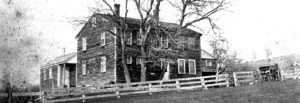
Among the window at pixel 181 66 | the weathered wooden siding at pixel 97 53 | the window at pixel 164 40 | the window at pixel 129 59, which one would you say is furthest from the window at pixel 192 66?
the weathered wooden siding at pixel 97 53

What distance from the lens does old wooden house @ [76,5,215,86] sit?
33.8 m

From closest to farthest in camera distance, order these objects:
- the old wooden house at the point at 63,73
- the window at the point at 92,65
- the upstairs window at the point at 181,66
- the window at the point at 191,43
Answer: the window at the point at 92,65
the upstairs window at the point at 181,66
the window at the point at 191,43
the old wooden house at the point at 63,73

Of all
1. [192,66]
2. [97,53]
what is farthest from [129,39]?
[192,66]

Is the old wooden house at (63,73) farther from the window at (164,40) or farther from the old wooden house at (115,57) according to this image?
the window at (164,40)

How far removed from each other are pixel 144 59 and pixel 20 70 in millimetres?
18598

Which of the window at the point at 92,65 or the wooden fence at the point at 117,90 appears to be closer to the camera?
the wooden fence at the point at 117,90

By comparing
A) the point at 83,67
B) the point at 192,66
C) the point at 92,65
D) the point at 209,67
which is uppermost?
the point at 92,65

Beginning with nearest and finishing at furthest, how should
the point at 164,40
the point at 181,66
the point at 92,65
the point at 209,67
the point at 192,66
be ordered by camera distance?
1. the point at 164,40
2. the point at 92,65
3. the point at 181,66
4. the point at 192,66
5. the point at 209,67

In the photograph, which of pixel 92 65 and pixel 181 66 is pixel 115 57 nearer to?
pixel 92 65

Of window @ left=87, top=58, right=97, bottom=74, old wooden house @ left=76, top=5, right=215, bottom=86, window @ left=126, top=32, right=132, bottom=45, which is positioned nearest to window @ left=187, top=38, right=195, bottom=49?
old wooden house @ left=76, top=5, right=215, bottom=86

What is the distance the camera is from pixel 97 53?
36344mm

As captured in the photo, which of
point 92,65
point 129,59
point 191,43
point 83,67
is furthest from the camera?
point 191,43

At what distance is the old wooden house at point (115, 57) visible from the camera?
3375cm

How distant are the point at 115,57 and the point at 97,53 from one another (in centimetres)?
369
